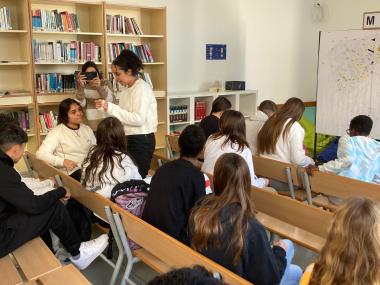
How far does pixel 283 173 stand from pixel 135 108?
1222 millimetres

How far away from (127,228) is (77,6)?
3605 mm

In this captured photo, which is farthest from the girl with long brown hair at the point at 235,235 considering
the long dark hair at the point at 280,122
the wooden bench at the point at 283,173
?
the long dark hair at the point at 280,122

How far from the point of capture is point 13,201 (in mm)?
2080

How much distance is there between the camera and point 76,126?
3.33m

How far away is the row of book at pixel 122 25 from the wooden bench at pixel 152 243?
2.67 metres

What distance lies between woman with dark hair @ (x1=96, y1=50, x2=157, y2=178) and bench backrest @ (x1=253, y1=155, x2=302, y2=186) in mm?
868

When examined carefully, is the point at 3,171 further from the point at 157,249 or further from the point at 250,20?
the point at 250,20

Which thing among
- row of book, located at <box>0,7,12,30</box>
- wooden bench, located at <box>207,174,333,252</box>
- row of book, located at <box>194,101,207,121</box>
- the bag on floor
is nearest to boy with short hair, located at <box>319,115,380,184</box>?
wooden bench, located at <box>207,174,333,252</box>

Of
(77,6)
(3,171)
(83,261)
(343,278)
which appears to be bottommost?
(83,261)

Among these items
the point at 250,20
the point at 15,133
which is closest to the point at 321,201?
the point at 15,133

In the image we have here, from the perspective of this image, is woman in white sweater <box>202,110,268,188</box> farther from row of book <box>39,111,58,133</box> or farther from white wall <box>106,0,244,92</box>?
white wall <box>106,0,244,92</box>

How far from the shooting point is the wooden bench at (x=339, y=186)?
2.49 metres

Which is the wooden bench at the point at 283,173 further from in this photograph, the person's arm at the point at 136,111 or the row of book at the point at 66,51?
the row of book at the point at 66,51

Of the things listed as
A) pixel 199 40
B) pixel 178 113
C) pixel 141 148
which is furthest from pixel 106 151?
pixel 199 40
